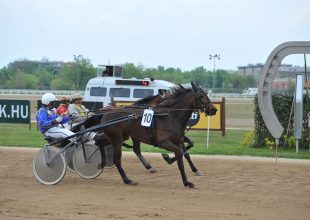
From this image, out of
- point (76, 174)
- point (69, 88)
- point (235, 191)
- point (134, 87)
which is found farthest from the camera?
point (69, 88)

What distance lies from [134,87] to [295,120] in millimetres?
9457

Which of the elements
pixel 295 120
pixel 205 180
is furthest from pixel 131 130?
pixel 295 120

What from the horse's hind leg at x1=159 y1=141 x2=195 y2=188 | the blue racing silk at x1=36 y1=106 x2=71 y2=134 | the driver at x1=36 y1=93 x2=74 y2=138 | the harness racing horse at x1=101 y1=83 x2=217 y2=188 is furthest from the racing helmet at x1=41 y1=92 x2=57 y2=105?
the horse's hind leg at x1=159 y1=141 x2=195 y2=188

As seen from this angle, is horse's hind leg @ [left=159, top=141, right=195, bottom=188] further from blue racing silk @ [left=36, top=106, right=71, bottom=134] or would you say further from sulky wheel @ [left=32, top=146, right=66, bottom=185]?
blue racing silk @ [left=36, top=106, right=71, bottom=134]

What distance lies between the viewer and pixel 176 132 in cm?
1127

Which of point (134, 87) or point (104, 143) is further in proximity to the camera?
point (134, 87)

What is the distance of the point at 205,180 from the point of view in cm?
1206

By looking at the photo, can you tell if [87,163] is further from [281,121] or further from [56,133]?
[281,121]

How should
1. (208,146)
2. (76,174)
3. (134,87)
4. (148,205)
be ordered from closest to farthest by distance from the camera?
(148,205) → (76,174) → (208,146) → (134,87)

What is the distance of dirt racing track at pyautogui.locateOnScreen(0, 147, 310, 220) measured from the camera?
857 centimetres

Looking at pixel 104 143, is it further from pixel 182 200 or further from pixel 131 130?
pixel 182 200

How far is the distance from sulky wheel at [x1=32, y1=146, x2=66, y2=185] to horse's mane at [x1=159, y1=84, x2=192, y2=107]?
2135 millimetres

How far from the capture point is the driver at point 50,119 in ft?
38.1

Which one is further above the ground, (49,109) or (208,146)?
(49,109)
